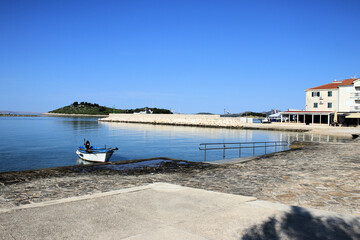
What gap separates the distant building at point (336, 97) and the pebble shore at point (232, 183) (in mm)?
64812

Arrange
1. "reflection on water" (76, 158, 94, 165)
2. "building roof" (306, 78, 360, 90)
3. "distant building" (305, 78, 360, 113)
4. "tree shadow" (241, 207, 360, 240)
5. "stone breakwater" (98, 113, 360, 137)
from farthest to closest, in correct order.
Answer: "stone breakwater" (98, 113, 360, 137) < "building roof" (306, 78, 360, 90) < "distant building" (305, 78, 360, 113) < "reflection on water" (76, 158, 94, 165) < "tree shadow" (241, 207, 360, 240)

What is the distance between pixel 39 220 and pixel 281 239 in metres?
4.21

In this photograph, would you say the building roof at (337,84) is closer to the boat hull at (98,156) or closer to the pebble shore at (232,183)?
the boat hull at (98,156)

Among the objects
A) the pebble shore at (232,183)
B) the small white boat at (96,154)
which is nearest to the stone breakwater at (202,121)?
the small white boat at (96,154)

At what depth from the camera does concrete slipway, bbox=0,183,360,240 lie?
4.59m

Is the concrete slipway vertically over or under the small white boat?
over

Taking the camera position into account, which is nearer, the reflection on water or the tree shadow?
the tree shadow

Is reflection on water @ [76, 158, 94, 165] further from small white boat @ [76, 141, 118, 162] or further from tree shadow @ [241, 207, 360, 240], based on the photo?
tree shadow @ [241, 207, 360, 240]

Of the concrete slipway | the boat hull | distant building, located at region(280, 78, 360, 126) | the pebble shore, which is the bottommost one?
the boat hull

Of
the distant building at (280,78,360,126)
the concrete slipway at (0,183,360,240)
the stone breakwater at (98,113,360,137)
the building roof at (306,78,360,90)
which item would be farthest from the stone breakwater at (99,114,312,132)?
the concrete slipway at (0,183,360,240)

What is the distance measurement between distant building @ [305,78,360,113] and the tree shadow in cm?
7324

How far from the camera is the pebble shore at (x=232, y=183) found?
7.38 metres

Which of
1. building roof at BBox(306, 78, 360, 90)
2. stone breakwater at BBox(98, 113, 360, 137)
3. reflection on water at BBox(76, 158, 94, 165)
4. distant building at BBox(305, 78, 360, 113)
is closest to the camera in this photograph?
reflection on water at BBox(76, 158, 94, 165)

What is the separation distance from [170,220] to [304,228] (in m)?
2.36
